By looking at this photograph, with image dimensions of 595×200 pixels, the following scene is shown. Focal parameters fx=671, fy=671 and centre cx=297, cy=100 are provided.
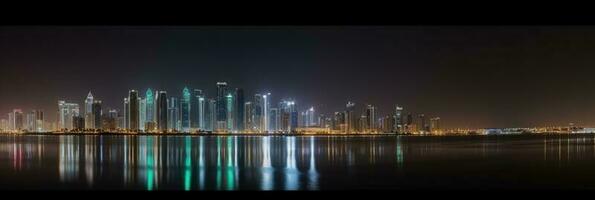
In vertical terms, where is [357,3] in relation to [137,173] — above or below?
above

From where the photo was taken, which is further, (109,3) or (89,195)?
(89,195)

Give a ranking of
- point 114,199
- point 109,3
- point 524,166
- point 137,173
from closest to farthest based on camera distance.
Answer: point 109,3 < point 114,199 < point 137,173 < point 524,166

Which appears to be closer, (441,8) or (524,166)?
(441,8)

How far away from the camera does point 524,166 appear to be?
12.3m

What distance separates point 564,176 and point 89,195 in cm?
780

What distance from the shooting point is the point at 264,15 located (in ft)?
13.1

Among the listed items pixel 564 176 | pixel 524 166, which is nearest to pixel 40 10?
pixel 564 176

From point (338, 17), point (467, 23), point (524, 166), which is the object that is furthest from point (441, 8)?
point (524, 166)

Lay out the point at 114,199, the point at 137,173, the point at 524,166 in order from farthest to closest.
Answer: the point at 524,166 < the point at 137,173 < the point at 114,199

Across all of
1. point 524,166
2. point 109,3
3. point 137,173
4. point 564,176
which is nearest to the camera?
point 109,3

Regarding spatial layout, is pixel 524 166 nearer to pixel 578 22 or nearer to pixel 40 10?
pixel 578 22

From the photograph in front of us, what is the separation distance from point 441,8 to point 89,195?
246 centimetres

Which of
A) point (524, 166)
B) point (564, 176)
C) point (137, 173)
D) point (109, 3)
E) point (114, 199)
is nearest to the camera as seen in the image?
point (109, 3)

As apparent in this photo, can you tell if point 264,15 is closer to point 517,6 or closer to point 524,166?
point 517,6
